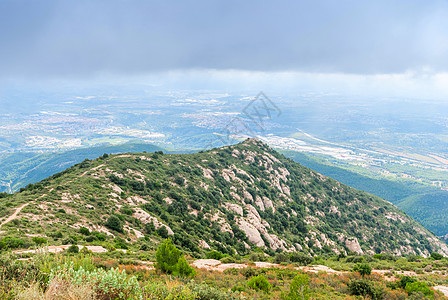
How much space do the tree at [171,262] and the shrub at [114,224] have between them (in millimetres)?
15490

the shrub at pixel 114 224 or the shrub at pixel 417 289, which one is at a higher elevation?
the shrub at pixel 417 289

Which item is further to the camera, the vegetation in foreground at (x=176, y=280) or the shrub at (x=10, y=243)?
the shrub at (x=10, y=243)

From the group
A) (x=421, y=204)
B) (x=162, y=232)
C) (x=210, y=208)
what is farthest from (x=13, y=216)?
(x=421, y=204)

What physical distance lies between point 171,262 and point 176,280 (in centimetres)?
303

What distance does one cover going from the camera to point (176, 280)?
11055 millimetres

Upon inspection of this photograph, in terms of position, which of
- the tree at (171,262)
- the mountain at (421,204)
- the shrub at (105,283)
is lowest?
the mountain at (421,204)

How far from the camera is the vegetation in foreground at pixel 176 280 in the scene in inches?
295

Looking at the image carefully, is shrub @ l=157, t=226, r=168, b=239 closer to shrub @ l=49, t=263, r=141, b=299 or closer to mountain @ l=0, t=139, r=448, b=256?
mountain @ l=0, t=139, r=448, b=256

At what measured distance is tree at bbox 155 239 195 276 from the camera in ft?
44.4

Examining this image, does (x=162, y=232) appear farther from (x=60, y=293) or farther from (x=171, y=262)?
(x=60, y=293)

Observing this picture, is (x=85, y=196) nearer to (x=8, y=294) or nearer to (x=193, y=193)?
(x=193, y=193)

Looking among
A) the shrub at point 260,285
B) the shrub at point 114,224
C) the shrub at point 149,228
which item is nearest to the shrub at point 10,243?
the shrub at point 114,224

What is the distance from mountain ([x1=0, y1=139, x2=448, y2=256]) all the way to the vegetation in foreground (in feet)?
33.1

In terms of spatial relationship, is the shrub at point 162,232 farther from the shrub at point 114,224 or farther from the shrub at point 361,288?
the shrub at point 361,288
